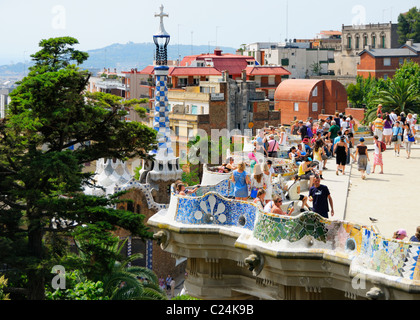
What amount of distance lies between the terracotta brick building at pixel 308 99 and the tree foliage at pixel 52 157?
2586 inches

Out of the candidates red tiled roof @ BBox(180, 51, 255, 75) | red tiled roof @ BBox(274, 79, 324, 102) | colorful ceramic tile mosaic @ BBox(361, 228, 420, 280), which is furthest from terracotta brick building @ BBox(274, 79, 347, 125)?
colorful ceramic tile mosaic @ BBox(361, 228, 420, 280)

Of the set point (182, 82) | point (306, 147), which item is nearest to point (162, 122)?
point (306, 147)

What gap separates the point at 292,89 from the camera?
290ft

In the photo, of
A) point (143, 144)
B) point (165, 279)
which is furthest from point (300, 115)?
point (143, 144)

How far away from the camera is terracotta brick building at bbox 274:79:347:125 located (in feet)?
284

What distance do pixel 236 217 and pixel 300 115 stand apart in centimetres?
7335

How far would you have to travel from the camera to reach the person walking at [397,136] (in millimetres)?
27519

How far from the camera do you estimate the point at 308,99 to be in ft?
282

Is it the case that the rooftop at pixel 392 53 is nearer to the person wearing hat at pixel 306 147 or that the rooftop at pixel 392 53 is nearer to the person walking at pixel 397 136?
the person walking at pixel 397 136

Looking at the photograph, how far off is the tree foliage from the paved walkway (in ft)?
16.4

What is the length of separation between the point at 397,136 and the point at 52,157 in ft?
44.7

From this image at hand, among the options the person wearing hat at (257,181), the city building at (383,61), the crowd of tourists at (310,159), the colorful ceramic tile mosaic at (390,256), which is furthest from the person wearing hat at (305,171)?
the city building at (383,61)

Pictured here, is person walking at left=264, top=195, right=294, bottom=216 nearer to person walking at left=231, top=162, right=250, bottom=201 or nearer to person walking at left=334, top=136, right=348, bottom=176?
person walking at left=231, top=162, right=250, bottom=201
